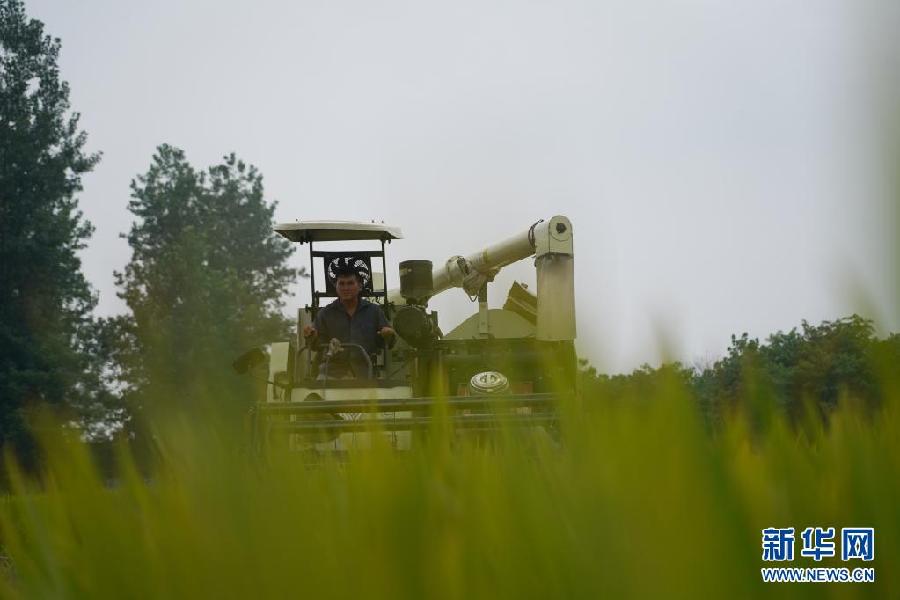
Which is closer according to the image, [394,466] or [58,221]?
[394,466]

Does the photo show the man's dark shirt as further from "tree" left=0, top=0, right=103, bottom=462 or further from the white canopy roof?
"tree" left=0, top=0, right=103, bottom=462

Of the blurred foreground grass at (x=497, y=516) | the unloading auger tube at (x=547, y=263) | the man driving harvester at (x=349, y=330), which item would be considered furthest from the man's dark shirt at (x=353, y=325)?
the blurred foreground grass at (x=497, y=516)

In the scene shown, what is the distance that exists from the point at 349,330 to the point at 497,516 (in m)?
9.61

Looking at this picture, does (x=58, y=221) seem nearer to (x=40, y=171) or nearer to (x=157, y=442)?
(x=40, y=171)

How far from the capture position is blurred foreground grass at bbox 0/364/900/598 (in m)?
0.86

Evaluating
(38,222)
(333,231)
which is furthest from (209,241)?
(333,231)

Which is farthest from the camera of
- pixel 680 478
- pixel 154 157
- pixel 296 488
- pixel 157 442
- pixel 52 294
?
pixel 154 157

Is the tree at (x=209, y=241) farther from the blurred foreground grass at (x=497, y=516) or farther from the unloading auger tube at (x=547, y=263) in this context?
the blurred foreground grass at (x=497, y=516)

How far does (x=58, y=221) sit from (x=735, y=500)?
1866 inches

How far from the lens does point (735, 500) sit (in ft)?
3.00

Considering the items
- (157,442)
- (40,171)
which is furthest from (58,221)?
(157,442)

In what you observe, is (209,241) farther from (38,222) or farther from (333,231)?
(333,231)

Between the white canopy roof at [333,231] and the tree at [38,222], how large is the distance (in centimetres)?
3077

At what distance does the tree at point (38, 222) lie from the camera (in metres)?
41.8
